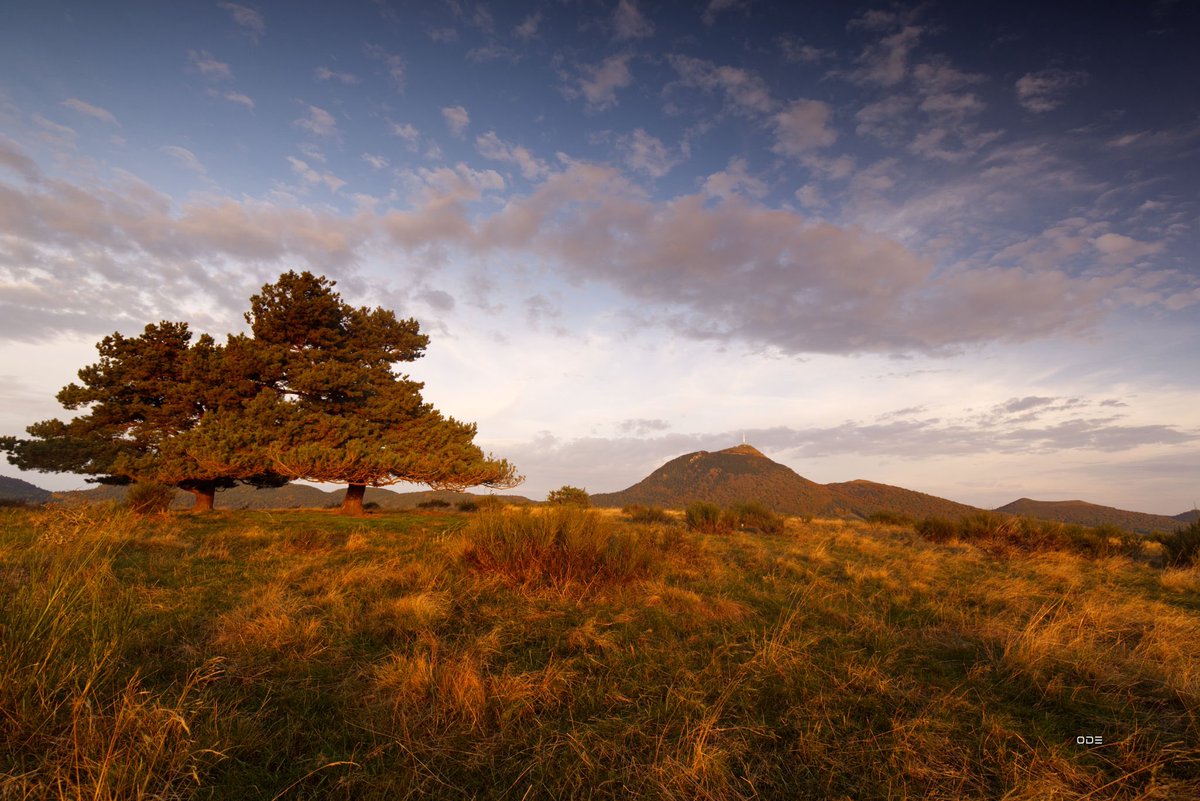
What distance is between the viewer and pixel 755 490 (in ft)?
184

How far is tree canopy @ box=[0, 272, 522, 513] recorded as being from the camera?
1513 centimetres

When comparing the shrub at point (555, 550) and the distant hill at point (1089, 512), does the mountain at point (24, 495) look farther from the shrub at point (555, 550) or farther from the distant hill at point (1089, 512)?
the distant hill at point (1089, 512)

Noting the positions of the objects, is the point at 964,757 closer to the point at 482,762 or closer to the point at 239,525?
the point at 482,762

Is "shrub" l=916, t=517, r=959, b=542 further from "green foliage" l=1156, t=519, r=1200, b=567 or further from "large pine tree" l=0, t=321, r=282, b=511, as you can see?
"large pine tree" l=0, t=321, r=282, b=511

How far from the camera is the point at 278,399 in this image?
16609 mm

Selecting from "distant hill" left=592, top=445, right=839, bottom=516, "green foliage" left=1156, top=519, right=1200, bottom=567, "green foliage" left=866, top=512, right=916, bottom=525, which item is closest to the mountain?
"green foliage" left=1156, top=519, right=1200, bottom=567

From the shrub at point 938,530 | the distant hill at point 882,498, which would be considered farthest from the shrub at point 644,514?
the distant hill at point 882,498

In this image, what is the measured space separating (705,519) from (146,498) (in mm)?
16197

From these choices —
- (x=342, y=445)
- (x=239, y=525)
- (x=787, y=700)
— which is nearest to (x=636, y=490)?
(x=342, y=445)

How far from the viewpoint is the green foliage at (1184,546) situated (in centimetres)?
1088

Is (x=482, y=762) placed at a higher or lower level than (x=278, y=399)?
lower

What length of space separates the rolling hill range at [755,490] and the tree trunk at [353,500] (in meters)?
23.7

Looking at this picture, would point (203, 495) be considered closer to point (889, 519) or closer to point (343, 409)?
point (343, 409)

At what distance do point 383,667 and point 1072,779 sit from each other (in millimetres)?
3820
